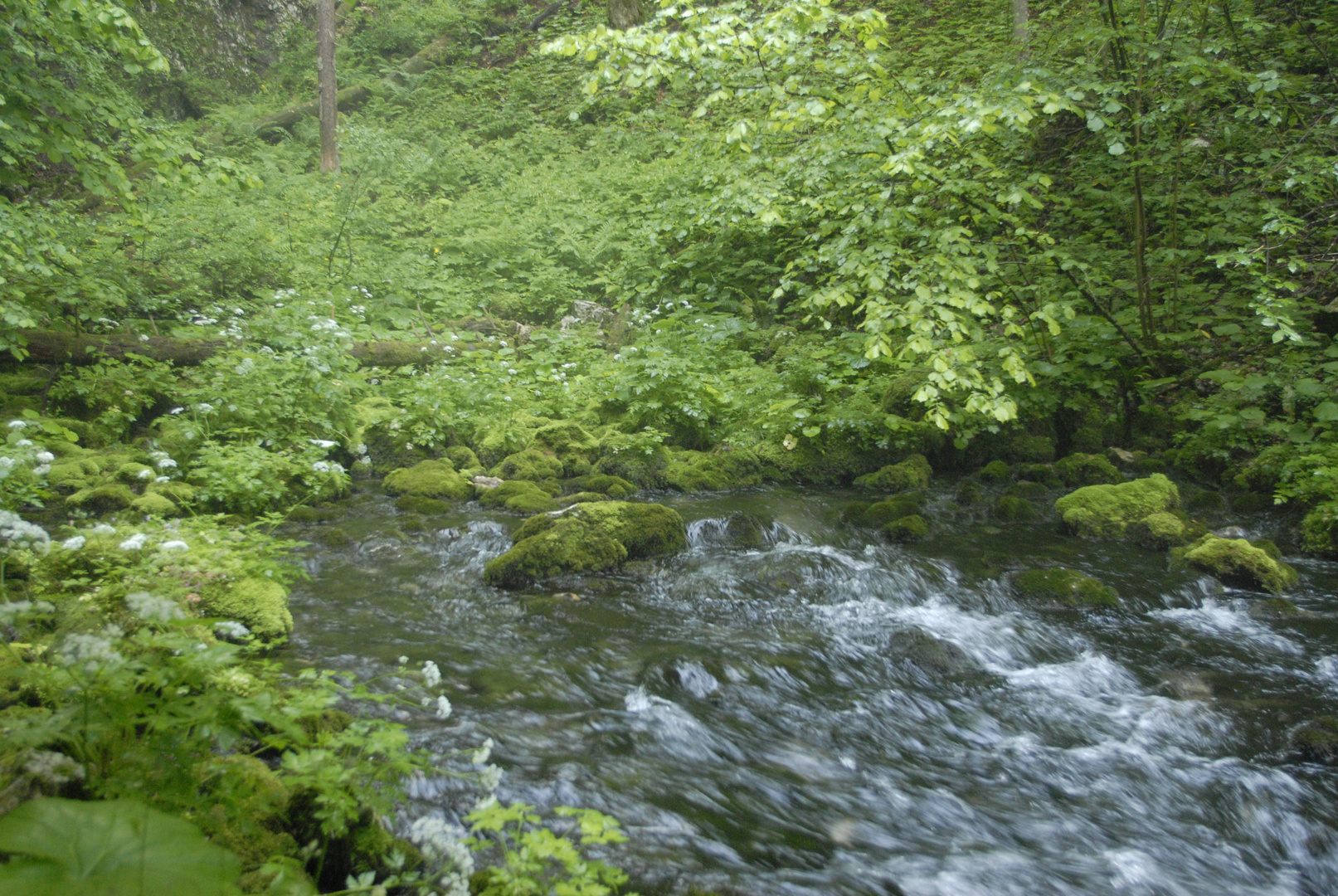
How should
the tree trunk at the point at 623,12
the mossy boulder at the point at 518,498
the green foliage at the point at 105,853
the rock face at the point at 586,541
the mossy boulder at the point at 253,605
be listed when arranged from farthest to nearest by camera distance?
the tree trunk at the point at 623,12 → the mossy boulder at the point at 518,498 → the rock face at the point at 586,541 → the mossy boulder at the point at 253,605 → the green foliage at the point at 105,853

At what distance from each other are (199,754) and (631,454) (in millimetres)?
7080

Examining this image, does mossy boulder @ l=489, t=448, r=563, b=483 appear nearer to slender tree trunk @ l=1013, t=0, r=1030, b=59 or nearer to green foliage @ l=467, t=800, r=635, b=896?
green foliage @ l=467, t=800, r=635, b=896

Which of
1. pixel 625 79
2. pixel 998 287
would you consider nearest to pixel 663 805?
pixel 625 79

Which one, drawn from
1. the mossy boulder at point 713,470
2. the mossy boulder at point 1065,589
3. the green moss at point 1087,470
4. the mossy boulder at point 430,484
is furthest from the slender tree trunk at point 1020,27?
the mossy boulder at point 430,484

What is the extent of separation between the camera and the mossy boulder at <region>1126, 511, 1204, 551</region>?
22.2 ft

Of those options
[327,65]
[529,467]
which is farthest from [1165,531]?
[327,65]

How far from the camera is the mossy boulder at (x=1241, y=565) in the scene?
5.88m

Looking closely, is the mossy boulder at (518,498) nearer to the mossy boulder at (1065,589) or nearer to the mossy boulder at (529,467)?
the mossy boulder at (529,467)

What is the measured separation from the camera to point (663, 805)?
3291 millimetres

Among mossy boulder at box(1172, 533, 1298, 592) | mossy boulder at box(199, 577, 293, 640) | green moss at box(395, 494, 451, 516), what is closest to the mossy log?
green moss at box(395, 494, 451, 516)

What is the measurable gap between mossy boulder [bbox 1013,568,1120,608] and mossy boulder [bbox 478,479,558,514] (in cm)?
455

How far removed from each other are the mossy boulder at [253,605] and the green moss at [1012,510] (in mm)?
6787

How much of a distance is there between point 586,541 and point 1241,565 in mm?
5458

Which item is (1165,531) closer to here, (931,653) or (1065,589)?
(1065,589)
